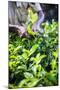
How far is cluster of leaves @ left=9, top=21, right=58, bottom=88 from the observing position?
1.28 m

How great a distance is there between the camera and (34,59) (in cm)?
131

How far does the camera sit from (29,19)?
4.28 ft

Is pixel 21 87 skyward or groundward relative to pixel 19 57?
groundward

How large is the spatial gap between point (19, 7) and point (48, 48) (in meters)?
0.33

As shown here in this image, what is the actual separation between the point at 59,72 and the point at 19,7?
50cm

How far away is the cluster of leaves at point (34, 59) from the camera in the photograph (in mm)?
1277

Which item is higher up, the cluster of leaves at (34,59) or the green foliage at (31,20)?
the green foliage at (31,20)

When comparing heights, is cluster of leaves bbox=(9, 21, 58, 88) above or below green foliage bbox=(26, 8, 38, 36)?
below

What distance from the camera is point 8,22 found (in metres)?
1.27

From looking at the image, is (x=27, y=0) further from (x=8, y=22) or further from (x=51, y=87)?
(x=51, y=87)

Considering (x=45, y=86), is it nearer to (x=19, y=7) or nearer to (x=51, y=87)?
(x=51, y=87)

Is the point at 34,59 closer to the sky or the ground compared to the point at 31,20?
closer to the ground

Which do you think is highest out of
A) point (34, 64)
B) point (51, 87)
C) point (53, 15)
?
point (53, 15)

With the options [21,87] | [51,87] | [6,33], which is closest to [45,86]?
[51,87]
